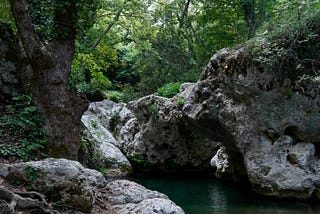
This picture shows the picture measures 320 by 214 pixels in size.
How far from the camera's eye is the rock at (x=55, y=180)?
5.66 metres

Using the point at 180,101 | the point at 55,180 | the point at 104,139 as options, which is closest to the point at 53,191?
the point at 55,180

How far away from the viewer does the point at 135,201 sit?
7273 mm

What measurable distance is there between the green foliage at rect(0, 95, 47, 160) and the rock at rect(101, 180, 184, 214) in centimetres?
178

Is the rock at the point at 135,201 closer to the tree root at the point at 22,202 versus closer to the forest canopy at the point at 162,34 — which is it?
the tree root at the point at 22,202

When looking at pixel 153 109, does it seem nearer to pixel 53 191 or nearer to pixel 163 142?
pixel 163 142

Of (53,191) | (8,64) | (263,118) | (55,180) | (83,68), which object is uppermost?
(83,68)

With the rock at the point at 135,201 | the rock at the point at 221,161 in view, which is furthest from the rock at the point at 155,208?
the rock at the point at 221,161

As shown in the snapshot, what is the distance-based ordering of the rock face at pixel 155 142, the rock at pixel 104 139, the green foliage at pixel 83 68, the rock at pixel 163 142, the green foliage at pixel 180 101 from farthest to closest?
the rock at pixel 163 142 < the rock face at pixel 155 142 < the green foliage at pixel 180 101 < the green foliage at pixel 83 68 < the rock at pixel 104 139

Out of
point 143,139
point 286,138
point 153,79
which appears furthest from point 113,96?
point 286,138

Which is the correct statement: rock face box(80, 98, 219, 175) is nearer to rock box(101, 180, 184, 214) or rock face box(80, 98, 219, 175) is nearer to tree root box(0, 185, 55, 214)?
rock box(101, 180, 184, 214)

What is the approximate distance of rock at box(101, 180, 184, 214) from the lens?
6287 mm

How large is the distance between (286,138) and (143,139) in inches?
315

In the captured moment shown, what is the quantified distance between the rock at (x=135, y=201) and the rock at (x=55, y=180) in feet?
3.07

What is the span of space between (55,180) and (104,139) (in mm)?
12069
